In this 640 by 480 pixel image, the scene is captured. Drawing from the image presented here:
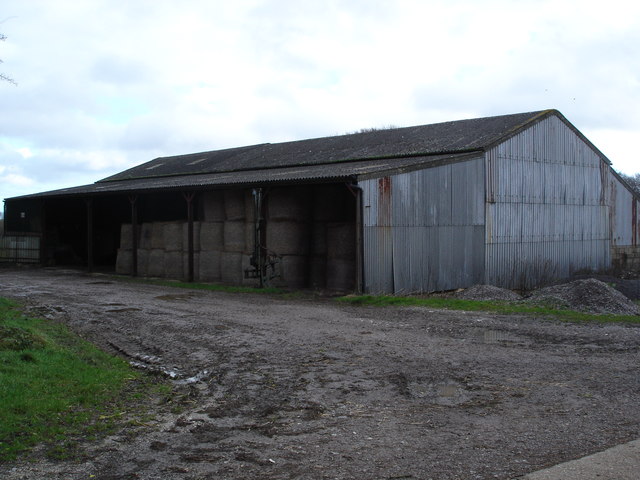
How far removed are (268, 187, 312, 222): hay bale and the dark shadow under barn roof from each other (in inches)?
19.2

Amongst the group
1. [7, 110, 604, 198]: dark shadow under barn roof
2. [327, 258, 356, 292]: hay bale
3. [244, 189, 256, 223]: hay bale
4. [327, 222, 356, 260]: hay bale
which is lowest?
[327, 258, 356, 292]: hay bale

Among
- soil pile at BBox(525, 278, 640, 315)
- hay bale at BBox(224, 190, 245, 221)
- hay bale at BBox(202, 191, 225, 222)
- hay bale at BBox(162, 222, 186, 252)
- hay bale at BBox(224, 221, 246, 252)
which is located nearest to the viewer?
soil pile at BBox(525, 278, 640, 315)

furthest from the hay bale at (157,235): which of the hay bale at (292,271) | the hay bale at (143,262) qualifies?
the hay bale at (292,271)

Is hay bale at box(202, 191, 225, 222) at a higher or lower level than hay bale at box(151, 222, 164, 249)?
higher

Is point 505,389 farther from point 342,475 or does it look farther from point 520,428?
point 342,475

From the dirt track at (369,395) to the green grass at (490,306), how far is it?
Result: 846 millimetres

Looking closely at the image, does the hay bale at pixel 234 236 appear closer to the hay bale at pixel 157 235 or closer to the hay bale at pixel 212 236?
the hay bale at pixel 212 236

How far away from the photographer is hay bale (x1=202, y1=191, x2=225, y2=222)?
21.7 meters

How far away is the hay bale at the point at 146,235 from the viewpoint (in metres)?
24.2

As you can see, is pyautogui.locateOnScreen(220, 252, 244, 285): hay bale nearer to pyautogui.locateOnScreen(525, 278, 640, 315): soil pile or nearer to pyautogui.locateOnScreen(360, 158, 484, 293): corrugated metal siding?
pyautogui.locateOnScreen(360, 158, 484, 293): corrugated metal siding

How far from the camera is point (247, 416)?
6562 mm

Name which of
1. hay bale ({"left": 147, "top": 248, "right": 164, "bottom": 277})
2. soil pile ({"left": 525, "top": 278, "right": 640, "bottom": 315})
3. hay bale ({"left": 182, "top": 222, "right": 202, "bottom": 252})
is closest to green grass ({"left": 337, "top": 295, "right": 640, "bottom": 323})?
soil pile ({"left": 525, "top": 278, "right": 640, "bottom": 315})

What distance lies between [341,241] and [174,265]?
7.16 metres

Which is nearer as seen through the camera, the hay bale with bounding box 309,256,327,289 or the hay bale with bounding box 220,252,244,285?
the hay bale with bounding box 309,256,327,289
